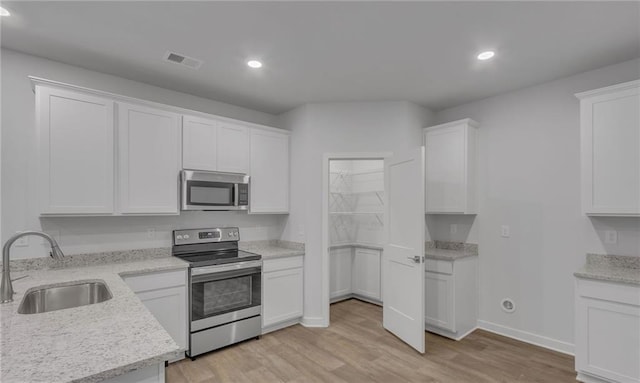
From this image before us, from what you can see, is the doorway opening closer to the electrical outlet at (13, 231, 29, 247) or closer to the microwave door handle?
the microwave door handle

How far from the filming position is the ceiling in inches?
81.4

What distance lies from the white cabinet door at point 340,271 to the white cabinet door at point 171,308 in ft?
7.71

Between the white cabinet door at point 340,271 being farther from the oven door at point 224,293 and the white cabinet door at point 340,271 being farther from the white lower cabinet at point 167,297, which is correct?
the white lower cabinet at point 167,297

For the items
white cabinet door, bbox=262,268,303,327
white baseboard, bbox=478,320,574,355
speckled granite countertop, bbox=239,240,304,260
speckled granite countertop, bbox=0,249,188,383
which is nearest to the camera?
speckled granite countertop, bbox=0,249,188,383

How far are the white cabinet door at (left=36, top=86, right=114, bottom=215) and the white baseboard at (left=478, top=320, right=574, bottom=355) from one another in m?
4.15

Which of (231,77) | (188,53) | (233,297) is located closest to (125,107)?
(188,53)

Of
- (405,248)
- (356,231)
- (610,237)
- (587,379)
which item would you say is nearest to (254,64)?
(405,248)

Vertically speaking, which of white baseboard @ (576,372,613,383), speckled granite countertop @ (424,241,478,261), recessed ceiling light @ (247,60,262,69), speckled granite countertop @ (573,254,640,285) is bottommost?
white baseboard @ (576,372,613,383)

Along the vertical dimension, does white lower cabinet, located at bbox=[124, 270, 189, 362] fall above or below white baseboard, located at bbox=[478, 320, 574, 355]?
above

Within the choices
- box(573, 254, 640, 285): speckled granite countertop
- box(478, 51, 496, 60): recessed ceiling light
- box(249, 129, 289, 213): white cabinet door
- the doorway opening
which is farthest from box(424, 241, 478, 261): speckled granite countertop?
box(478, 51, 496, 60): recessed ceiling light

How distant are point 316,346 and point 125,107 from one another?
2.96 meters

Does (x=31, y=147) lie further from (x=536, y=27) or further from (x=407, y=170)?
(x=536, y=27)

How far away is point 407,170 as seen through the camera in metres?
3.34

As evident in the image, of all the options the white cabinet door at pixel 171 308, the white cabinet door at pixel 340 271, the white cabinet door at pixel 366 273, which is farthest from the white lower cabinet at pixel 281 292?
the white cabinet door at pixel 366 273
